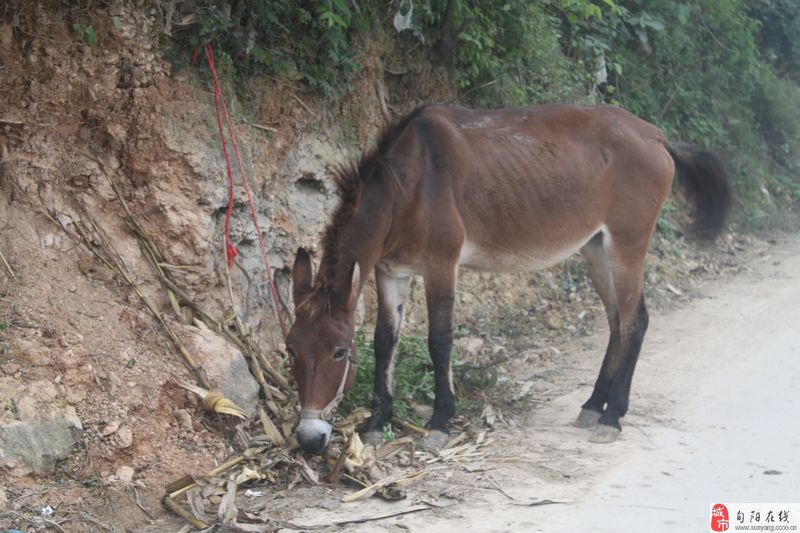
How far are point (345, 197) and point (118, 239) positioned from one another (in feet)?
4.91

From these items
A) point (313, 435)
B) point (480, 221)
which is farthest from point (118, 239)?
point (480, 221)

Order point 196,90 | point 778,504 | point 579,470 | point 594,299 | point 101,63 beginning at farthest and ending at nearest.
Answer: point 594,299
point 196,90
point 101,63
point 579,470
point 778,504

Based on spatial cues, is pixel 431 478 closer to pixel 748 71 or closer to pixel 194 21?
pixel 194 21

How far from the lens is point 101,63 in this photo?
18.7ft

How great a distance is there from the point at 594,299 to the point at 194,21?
17.0ft

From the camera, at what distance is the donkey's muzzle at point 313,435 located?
15.3 feet

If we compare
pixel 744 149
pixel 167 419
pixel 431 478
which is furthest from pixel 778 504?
pixel 744 149

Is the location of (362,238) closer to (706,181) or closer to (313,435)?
(313,435)

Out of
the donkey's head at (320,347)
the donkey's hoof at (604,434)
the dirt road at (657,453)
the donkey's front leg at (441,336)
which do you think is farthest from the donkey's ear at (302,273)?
the donkey's hoof at (604,434)

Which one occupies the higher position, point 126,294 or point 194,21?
point 194,21

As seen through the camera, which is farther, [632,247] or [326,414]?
[632,247]

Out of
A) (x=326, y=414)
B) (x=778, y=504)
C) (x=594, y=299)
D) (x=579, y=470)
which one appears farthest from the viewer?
(x=594, y=299)

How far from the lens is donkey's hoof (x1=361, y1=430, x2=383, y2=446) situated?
5.52 meters

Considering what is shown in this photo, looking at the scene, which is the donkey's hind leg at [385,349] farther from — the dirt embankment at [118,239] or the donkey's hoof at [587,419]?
the donkey's hoof at [587,419]
